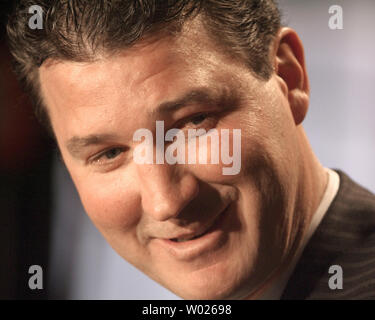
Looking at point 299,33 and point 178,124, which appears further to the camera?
point 299,33

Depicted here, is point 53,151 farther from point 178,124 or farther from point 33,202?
point 178,124

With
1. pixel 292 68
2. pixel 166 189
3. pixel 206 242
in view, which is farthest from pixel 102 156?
pixel 292 68

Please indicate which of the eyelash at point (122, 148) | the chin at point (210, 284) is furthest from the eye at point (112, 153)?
the chin at point (210, 284)

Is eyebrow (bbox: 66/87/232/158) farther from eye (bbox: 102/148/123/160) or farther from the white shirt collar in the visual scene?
the white shirt collar

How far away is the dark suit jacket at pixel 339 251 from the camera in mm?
1213

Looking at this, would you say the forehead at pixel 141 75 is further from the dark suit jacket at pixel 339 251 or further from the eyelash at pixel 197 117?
the dark suit jacket at pixel 339 251

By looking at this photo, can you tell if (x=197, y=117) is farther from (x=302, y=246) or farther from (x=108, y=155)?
(x=302, y=246)

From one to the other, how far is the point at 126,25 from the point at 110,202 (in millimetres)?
343

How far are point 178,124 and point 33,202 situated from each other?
2.20 ft

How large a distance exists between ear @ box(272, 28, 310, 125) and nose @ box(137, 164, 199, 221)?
267 millimetres

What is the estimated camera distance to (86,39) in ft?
3.60

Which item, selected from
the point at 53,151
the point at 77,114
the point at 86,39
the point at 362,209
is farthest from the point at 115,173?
the point at 362,209

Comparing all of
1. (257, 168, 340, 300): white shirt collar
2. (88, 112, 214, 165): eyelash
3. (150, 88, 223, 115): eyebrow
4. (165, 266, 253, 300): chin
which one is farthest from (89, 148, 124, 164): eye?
(257, 168, 340, 300): white shirt collar

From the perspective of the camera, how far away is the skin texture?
1.11 meters
